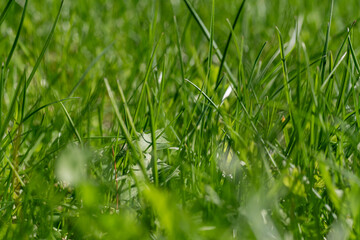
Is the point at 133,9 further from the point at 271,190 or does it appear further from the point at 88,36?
the point at 271,190

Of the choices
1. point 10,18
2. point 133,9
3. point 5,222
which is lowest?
point 5,222

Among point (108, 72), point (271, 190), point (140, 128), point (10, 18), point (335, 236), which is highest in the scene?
point (10, 18)

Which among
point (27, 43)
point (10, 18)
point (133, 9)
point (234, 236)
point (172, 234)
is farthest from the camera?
point (133, 9)

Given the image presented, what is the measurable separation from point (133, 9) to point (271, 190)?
2.09 metres

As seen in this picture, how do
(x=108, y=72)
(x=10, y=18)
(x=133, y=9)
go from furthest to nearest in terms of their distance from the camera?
1. (x=133, y=9)
2. (x=10, y=18)
3. (x=108, y=72)

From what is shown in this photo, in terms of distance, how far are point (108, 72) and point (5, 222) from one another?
35.8 inches

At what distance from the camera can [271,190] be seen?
866mm

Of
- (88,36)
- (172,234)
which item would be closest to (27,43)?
(88,36)

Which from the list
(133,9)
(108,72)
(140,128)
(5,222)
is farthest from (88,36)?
(5,222)

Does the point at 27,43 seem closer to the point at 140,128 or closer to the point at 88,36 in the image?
the point at 88,36

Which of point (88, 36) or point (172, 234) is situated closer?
point (172, 234)

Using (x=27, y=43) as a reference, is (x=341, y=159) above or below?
below

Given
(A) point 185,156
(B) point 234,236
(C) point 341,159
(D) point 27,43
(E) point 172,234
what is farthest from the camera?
(D) point 27,43

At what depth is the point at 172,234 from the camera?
72cm
